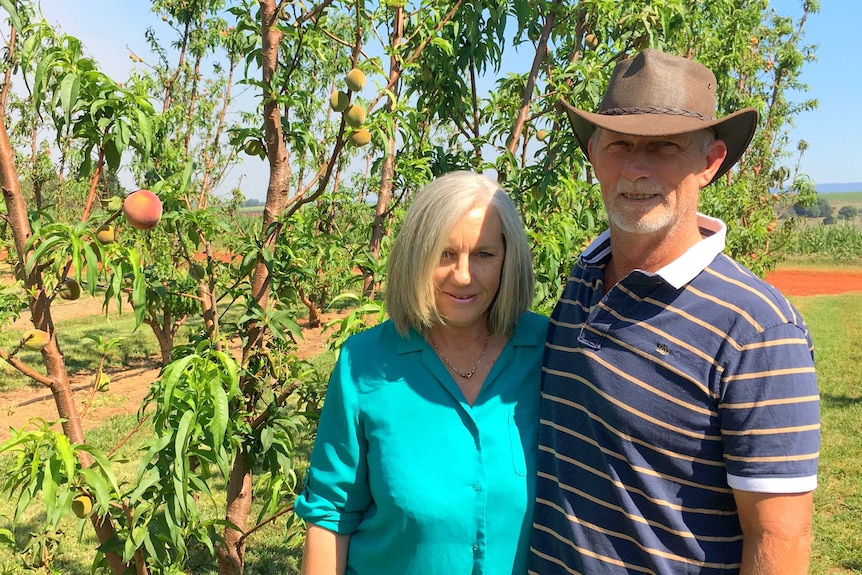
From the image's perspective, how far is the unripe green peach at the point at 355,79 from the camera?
2.25m

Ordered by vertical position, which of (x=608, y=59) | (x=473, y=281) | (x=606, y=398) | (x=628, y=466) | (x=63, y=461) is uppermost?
(x=608, y=59)

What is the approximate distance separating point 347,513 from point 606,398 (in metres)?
0.65

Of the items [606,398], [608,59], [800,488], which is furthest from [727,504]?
[608,59]

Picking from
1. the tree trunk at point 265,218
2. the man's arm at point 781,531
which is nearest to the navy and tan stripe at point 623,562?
the man's arm at point 781,531

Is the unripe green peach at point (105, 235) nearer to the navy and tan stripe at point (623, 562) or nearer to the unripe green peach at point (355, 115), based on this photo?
the unripe green peach at point (355, 115)

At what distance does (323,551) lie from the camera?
1594mm

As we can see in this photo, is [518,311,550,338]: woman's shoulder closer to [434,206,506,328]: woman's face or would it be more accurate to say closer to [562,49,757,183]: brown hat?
[434,206,506,328]: woman's face

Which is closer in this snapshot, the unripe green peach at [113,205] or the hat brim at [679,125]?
the hat brim at [679,125]

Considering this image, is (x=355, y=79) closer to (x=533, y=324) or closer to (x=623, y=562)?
(x=533, y=324)

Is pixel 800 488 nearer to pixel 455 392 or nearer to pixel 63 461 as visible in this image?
pixel 455 392

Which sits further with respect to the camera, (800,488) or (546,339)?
(546,339)

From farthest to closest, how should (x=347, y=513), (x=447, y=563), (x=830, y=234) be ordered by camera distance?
(x=830, y=234) < (x=347, y=513) < (x=447, y=563)

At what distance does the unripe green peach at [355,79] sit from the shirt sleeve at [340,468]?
3.50 ft

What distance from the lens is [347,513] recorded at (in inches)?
62.8
